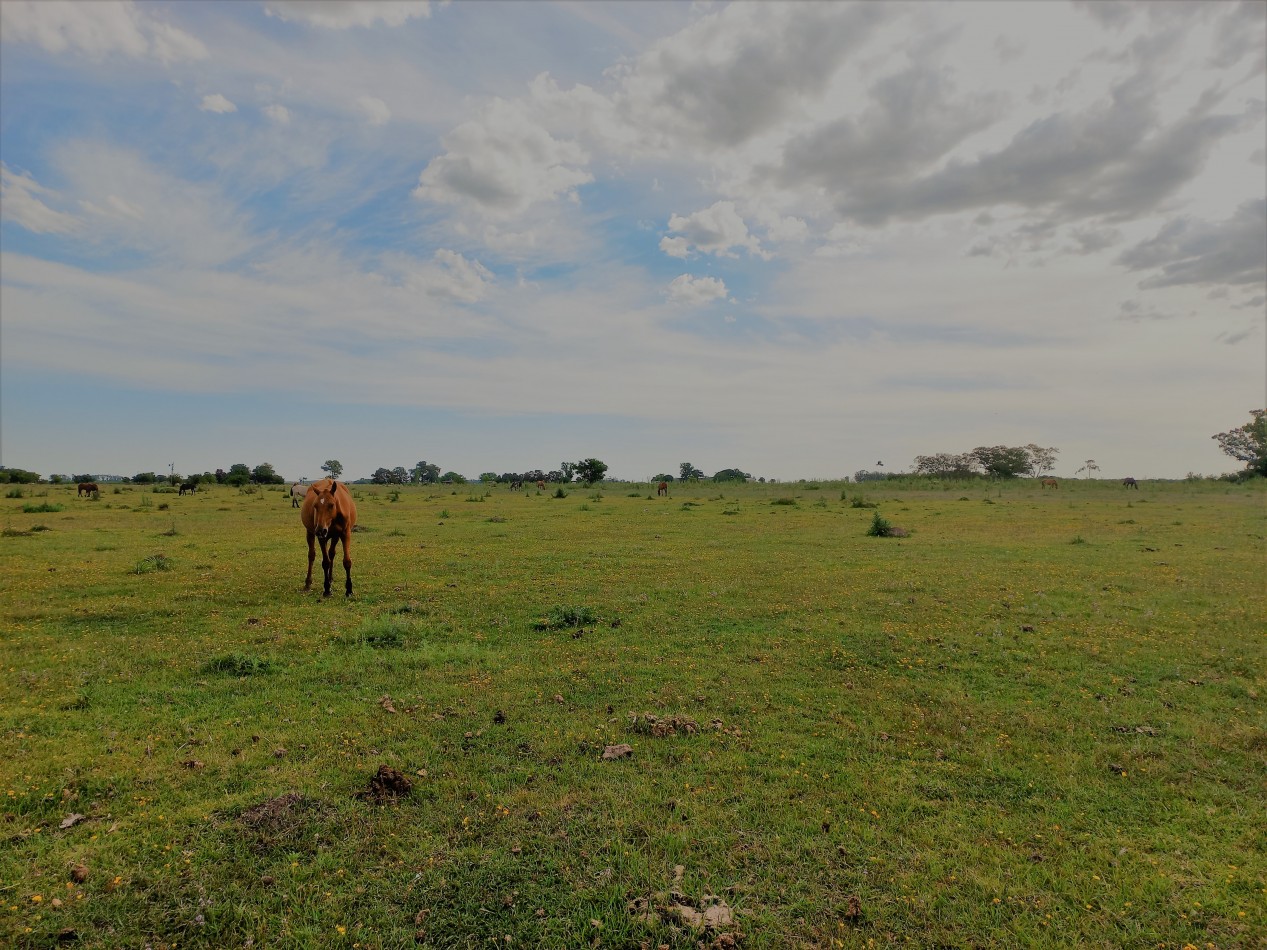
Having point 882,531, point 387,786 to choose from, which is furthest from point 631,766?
point 882,531

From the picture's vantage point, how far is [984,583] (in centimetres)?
1559

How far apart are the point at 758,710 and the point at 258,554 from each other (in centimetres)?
1779

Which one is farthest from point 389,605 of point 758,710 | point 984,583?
point 984,583

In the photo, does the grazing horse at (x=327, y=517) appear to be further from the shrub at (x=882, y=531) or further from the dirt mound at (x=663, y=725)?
the shrub at (x=882, y=531)

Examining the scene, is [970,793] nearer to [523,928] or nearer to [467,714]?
[523,928]

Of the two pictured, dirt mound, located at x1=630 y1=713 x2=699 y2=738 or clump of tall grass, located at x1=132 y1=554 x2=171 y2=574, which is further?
clump of tall grass, located at x1=132 y1=554 x2=171 y2=574

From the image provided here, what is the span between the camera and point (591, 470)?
9725 centimetres

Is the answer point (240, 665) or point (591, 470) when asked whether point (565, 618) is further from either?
point (591, 470)

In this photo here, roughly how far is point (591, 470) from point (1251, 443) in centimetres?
9557

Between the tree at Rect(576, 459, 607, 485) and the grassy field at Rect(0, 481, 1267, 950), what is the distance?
82.4 meters

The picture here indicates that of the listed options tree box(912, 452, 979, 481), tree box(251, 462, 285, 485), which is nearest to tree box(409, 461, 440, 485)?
tree box(251, 462, 285, 485)

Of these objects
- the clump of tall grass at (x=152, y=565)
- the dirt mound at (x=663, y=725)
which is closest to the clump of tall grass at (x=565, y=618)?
the dirt mound at (x=663, y=725)

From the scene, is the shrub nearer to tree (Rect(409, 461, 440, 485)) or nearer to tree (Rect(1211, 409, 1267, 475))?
tree (Rect(1211, 409, 1267, 475))

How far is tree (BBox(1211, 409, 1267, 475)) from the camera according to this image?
7769cm
